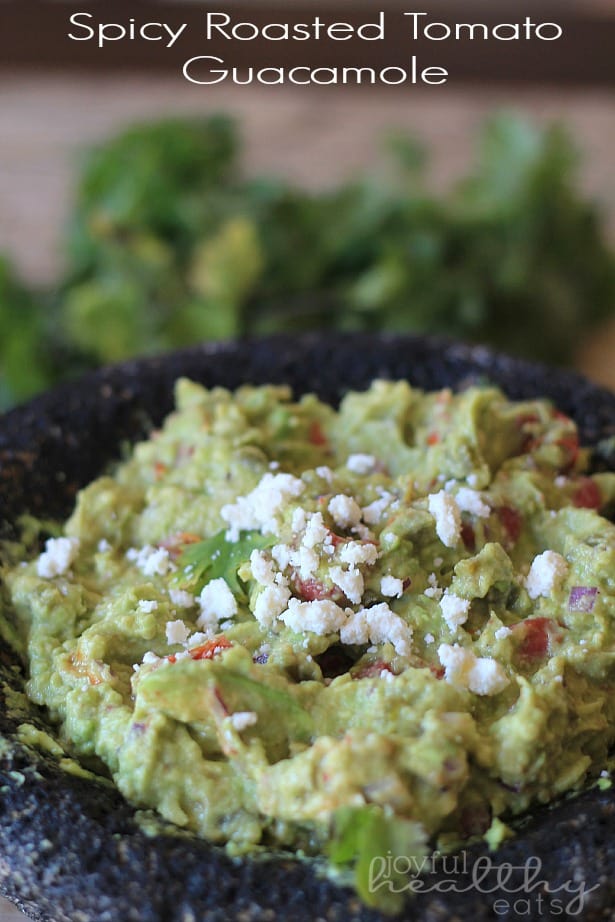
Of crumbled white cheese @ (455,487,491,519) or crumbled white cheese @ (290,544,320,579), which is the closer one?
crumbled white cheese @ (290,544,320,579)

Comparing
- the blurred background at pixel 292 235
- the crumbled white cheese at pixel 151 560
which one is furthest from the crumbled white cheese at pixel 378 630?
the blurred background at pixel 292 235

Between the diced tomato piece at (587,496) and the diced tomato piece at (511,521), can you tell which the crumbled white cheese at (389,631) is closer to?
the diced tomato piece at (511,521)

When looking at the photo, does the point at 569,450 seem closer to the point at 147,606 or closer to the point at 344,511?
the point at 344,511

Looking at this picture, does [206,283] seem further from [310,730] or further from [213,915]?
[213,915]

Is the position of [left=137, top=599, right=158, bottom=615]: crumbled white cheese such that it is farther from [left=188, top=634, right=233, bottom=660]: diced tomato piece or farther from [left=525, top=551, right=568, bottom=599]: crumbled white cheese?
[left=525, top=551, right=568, bottom=599]: crumbled white cheese

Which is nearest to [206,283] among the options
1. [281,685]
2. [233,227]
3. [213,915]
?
[233,227]

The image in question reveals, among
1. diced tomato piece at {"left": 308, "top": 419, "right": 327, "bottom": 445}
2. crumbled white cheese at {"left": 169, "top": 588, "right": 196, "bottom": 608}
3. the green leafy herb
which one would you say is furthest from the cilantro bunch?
the green leafy herb

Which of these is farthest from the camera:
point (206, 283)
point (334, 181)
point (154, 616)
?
point (334, 181)
